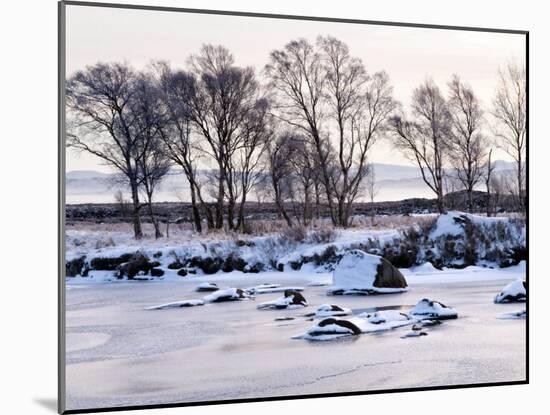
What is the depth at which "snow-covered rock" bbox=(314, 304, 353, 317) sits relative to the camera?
8.16m

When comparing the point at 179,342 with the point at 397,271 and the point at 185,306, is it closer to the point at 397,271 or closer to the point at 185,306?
the point at 185,306

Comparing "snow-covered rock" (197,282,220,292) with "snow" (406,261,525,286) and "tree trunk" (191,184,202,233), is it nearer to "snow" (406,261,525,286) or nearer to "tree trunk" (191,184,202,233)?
"tree trunk" (191,184,202,233)

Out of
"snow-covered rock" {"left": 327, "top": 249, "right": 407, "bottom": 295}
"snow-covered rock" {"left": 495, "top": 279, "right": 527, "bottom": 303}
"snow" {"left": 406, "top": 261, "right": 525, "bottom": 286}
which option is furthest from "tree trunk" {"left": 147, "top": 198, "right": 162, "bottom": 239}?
"snow-covered rock" {"left": 495, "top": 279, "right": 527, "bottom": 303}

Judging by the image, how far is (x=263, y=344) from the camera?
26.1 feet

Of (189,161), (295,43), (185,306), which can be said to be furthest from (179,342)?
(295,43)

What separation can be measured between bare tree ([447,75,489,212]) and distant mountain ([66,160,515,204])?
20 centimetres

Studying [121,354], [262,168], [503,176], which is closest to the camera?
[121,354]

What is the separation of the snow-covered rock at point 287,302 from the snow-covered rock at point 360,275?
0.90 ft

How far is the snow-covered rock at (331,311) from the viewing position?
816 cm

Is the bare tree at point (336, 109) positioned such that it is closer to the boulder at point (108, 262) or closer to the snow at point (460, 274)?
the snow at point (460, 274)

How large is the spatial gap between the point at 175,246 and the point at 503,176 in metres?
2.89

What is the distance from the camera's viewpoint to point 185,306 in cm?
788

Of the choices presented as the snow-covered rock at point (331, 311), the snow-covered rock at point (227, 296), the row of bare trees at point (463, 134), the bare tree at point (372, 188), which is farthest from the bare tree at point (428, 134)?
the snow-covered rock at point (227, 296)

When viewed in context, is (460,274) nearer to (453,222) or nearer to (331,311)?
(453,222)
